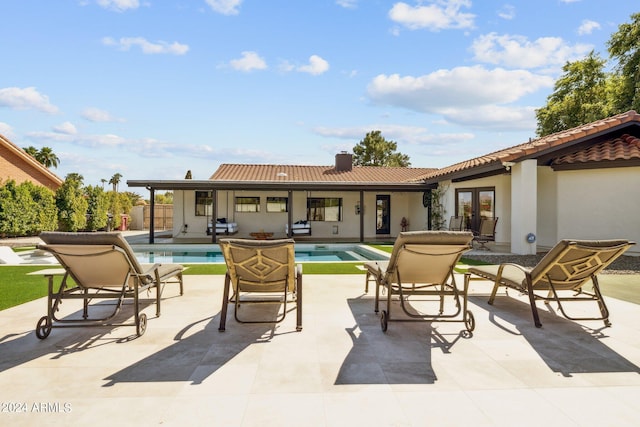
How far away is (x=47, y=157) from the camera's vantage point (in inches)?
1574

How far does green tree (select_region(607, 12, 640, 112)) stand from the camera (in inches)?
768

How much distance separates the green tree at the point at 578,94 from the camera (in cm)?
2444

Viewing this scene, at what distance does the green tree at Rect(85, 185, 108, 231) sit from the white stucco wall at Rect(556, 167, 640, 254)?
22.5m

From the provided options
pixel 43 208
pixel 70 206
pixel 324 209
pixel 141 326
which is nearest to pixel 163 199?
pixel 70 206

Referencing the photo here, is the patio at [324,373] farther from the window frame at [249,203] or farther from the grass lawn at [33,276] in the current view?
the window frame at [249,203]

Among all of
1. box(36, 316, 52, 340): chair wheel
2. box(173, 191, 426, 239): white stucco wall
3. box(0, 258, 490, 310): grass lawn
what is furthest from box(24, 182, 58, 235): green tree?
box(36, 316, 52, 340): chair wheel

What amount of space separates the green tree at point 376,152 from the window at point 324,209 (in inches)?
934

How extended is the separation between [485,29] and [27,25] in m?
13.9

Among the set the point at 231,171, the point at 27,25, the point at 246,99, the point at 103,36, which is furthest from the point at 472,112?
the point at 27,25

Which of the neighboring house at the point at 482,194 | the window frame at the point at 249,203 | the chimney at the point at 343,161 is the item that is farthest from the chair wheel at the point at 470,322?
the chimney at the point at 343,161

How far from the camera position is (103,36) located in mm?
10812

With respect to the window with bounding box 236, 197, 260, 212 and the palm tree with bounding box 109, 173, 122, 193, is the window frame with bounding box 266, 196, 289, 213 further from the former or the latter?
the palm tree with bounding box 109, 173, 122, 193

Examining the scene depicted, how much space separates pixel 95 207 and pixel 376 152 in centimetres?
2923

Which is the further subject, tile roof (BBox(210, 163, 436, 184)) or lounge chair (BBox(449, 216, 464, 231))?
tile roof (BBox(210, 163, 436, 184))
